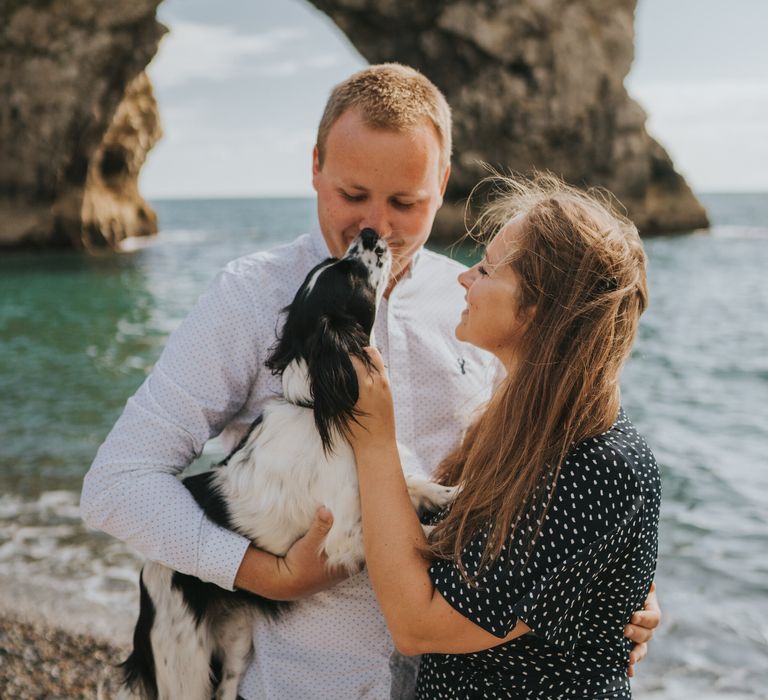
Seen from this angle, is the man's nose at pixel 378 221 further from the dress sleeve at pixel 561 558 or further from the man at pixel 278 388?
the dress sleeve at pixel 561 558

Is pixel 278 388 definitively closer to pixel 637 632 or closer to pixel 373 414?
pixel 373 414

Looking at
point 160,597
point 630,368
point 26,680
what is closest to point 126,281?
point 630,368

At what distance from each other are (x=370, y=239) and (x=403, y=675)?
1.22 m

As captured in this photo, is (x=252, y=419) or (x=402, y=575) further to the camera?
(x=252, y=419)

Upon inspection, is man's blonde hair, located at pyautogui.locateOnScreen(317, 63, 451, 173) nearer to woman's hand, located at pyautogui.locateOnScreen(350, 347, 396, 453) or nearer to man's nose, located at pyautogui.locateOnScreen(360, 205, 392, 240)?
man's nose, located at pyautogui.locateOnScreen(360, 205, 392, 240)

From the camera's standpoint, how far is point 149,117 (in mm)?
33781

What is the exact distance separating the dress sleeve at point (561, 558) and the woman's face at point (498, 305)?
1.17 ft

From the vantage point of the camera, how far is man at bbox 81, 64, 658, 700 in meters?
1.91

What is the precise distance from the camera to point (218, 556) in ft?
6.27

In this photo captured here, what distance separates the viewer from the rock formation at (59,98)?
80.1ft

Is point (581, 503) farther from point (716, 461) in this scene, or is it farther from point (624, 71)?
point (624, 71)

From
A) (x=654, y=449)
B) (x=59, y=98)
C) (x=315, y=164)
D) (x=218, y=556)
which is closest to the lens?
(x=218, y=556)

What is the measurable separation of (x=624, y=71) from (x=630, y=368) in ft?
76.6

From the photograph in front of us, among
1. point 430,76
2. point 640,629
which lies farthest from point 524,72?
point 640,629
